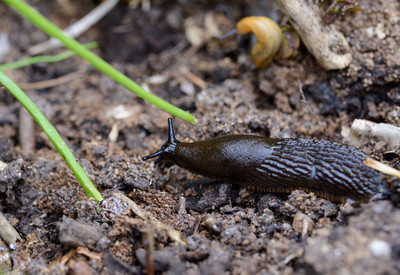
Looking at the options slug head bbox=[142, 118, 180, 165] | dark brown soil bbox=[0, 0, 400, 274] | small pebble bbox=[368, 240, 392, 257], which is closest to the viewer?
small pebble bbox=[368, 240, 392, 257]

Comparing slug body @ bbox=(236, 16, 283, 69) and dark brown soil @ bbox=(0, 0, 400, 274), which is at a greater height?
slug body @ bbox=(236, 16, 283, 69)

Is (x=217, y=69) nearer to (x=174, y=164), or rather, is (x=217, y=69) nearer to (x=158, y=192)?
(x=174, y=164)

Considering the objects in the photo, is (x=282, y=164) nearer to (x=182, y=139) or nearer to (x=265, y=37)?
(x=182, y=139)

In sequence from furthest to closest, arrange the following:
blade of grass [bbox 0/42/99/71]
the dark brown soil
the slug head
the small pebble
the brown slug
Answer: blade of grass [bbox 0/42/99/71] < the slug head < the brown slug < the dark brown soil < the small pebble

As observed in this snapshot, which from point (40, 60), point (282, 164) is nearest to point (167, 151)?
point (282, 164)

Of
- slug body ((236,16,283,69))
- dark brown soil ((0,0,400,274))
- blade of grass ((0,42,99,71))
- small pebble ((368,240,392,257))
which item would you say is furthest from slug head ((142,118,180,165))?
blade of grass ((0,42,99,71))

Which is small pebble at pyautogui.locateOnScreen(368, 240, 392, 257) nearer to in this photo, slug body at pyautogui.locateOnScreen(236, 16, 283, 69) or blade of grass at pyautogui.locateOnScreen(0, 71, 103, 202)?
blade of grass at pyautogui.locateOnScreen(0, 71, 103, 202)

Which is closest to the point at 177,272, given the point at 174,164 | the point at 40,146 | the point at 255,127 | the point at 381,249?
the point at 381,249
